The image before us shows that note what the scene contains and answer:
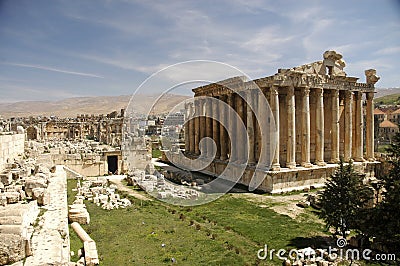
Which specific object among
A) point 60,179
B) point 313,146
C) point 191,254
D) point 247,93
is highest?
point 247,93

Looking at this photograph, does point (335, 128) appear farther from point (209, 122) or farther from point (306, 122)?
point (209, 122)

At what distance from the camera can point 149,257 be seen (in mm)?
10539

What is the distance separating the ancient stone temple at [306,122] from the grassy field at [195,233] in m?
5.09

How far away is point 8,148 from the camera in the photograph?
20.8m

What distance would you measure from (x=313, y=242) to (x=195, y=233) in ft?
14.8

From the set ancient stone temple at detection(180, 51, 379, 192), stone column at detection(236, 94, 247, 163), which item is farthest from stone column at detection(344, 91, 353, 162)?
stone column at detection(236, 94, 247, 163)

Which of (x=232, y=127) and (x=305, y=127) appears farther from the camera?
(x=232, y=127)

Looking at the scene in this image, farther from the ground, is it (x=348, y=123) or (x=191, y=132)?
(x=348, y=123)

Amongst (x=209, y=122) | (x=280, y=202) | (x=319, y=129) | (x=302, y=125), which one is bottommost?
(x=280, y=202)

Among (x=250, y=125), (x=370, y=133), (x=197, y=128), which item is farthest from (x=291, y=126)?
(x=197, y=128)

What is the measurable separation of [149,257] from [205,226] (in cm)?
395

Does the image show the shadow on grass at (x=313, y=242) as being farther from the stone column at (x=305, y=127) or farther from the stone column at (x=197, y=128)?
the stone column at (x=197, y=128)

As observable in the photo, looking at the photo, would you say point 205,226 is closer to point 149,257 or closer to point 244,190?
point 149,257

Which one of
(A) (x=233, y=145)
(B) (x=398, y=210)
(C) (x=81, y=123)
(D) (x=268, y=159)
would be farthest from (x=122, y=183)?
(C) (x=81, y=123)
